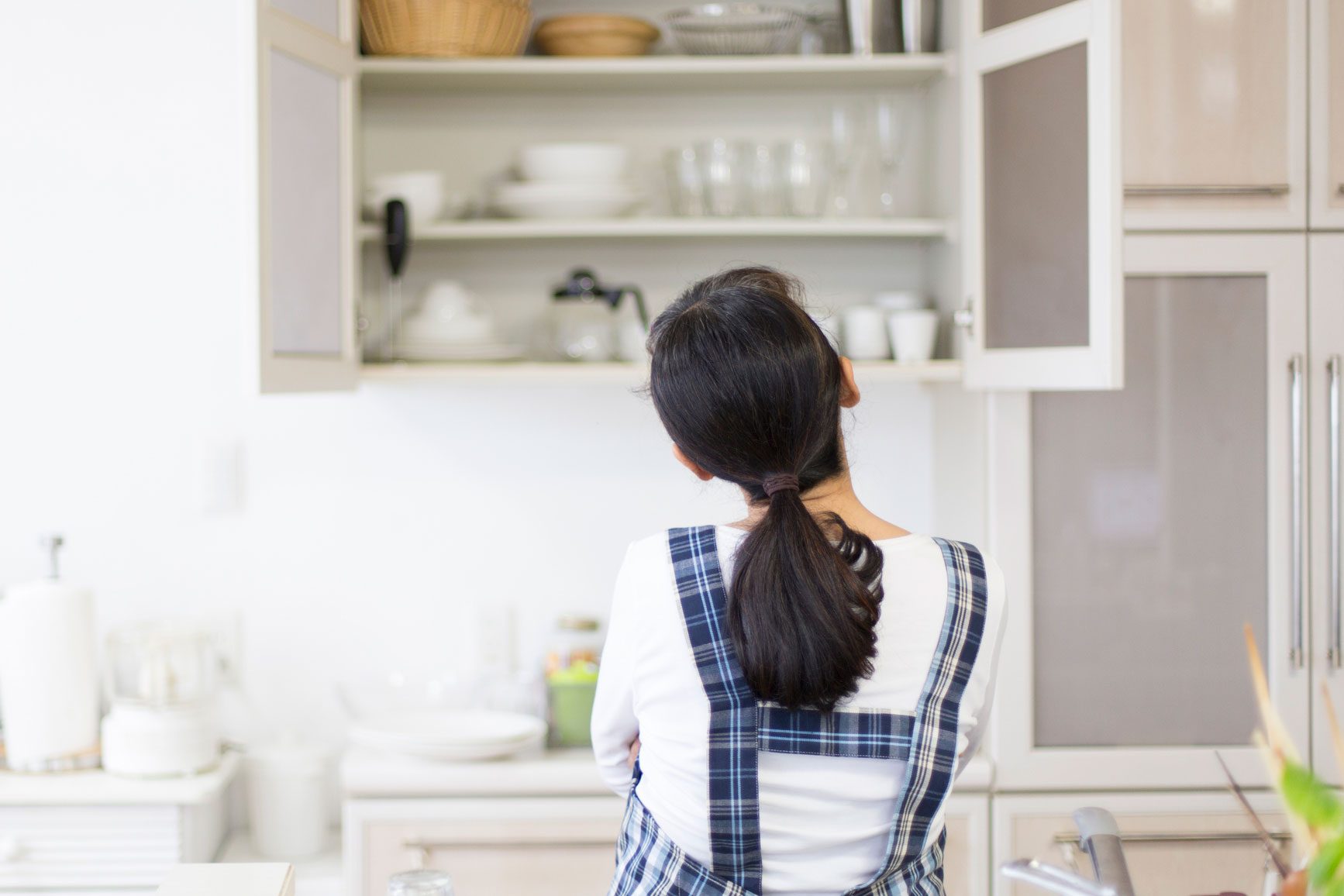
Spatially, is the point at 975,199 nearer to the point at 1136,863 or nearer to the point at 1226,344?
the point at 1226,344

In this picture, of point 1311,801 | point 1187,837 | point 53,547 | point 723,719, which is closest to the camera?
point 1311,801

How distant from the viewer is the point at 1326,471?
191 centimetres

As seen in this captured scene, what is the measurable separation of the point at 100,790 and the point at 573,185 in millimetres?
1269

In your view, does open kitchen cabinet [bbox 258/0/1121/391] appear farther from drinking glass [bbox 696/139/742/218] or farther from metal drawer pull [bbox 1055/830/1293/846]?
metal drawer pull [bbox 1055/830/1293/846]

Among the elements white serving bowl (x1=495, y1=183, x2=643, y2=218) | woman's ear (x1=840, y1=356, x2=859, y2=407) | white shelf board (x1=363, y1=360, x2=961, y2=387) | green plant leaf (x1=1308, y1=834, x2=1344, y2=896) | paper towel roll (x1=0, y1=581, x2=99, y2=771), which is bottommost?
paper towel roll (x1=0, y1=581, x2=99, y2=771)

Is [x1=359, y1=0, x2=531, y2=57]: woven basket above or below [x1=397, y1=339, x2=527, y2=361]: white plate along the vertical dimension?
above

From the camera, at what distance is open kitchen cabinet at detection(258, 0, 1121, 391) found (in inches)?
68.1

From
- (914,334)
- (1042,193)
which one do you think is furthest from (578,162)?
(1042,193)

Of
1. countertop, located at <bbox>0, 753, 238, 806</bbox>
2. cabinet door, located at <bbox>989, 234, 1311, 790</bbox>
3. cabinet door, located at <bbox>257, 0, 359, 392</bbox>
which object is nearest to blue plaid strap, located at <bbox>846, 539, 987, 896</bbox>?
cabinet door, located at <bbox>989, 234, 1311, 790</bbox>

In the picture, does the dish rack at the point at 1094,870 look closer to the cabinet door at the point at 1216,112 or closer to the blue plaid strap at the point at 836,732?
the blue plaid strap at the point at 836,732

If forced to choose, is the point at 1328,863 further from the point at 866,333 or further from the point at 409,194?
the point at 409,194

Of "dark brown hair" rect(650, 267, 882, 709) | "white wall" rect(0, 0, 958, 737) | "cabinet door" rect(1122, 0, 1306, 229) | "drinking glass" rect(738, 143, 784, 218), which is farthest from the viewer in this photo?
"white wall" rect(0, 0, 958, 737)

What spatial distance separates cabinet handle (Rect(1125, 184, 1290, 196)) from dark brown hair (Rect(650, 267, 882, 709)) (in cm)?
106

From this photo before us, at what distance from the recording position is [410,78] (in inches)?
84.1
